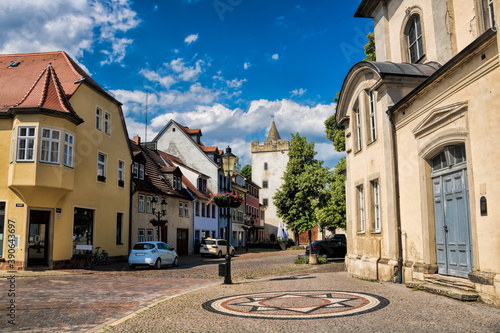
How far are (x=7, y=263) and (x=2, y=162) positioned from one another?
450cm

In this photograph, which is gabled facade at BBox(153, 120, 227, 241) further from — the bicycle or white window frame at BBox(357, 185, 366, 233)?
white window frame at BBox(357, 185, 366, 233)

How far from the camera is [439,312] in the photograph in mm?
8203

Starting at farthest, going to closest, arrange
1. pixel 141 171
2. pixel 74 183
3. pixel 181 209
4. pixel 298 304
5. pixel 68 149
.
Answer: pixel 181 209, pixel 141 171, pixel 74 183, pixel 68 149, pixel 298 304

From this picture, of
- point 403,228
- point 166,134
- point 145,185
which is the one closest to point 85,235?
point 145,185

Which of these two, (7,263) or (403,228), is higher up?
(403,228)

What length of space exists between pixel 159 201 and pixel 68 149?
44.6 feet

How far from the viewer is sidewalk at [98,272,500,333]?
7316mm

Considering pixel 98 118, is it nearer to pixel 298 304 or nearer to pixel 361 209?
pixel 361 209

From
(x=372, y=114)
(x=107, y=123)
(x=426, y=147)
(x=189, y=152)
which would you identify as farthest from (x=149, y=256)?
(x=189, y=152)

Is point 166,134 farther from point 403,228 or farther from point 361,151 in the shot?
point 403,228

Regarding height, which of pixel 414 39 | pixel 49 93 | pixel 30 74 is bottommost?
pixel 49 93

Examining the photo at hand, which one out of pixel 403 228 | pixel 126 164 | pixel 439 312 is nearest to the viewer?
pixel 439 312

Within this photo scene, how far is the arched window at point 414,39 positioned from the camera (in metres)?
16.2

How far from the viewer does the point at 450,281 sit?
34.7 ft
